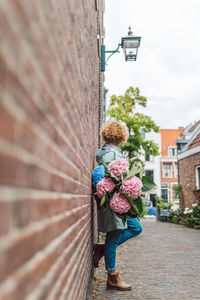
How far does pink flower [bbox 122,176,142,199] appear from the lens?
10.3 feet

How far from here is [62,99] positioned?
1.47 metres

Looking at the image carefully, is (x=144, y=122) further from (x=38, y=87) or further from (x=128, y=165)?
(x=38, y=87)

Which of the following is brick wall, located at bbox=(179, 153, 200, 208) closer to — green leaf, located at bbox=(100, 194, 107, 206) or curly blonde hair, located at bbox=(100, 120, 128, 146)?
curly blonde hair, located at bbox=(100, 120, 128, 146)

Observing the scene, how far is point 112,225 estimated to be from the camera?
3.45m

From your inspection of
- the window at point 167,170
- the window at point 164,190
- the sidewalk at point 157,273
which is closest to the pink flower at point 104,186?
the sidewalk at point 157,273

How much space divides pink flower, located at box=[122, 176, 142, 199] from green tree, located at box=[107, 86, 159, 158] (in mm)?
14062

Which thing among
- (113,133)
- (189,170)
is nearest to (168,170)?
(189,170)

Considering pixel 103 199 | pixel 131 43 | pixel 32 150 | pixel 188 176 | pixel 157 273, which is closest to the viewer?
pixel 32 150

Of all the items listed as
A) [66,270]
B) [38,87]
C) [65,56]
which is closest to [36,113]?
[38,87]

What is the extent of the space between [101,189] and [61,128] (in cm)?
199

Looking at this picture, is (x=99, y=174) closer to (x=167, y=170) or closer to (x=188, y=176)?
(x=188, y=176)

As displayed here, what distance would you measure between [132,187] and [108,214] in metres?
0.54

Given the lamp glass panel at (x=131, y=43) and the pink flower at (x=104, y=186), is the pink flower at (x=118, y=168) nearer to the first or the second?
the pink flower at (x=104, y=186)

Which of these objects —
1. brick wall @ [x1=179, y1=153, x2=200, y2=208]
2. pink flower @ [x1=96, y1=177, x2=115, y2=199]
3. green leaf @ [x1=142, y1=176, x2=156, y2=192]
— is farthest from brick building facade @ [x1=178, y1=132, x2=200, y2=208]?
pink flower @ [x1=96, y1=177, x2=115, y2=199]
